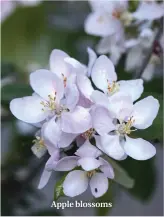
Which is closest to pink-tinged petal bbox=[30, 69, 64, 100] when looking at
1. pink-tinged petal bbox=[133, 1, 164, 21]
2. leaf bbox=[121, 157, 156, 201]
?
pink-tinged petal bbox=[133, 1, 164, 21]

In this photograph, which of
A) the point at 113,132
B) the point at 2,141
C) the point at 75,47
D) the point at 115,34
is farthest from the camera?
the point at 75,47

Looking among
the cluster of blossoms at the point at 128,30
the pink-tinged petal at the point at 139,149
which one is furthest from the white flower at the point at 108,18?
the pink-tinged petal at the point at 139,149

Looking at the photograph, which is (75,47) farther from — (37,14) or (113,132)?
(113,132)

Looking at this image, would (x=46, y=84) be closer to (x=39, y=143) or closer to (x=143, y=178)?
(x=39, y=143)

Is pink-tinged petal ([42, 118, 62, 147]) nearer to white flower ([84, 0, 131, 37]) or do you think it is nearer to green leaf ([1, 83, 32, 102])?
green leaf ([1, 83, 32, 102])

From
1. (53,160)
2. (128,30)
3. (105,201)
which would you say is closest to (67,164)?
(53,160)

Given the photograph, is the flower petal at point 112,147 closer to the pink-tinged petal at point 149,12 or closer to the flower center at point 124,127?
the flower center at point 124,127

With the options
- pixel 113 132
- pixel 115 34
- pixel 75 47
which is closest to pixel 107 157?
pixel 113 132
